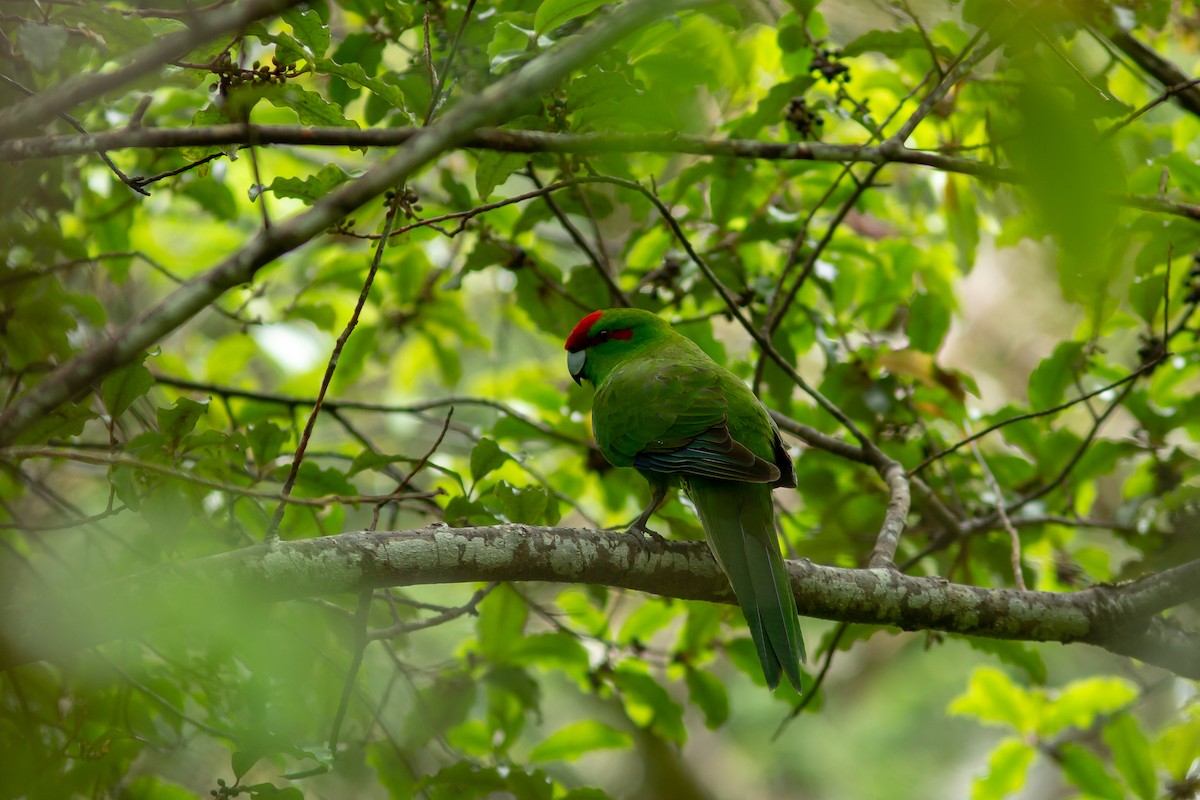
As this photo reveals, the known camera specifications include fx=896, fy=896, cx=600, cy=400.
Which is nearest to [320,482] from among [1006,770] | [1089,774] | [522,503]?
[522,503]

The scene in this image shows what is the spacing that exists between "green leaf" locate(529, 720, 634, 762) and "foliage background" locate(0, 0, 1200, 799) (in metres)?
0.02

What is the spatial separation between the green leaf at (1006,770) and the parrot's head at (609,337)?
7.06 ft

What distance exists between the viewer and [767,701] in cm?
862

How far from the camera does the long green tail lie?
2.41 m

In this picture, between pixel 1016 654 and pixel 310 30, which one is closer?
pixel 310 30

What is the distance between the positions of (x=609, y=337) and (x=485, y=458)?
102 centimetres

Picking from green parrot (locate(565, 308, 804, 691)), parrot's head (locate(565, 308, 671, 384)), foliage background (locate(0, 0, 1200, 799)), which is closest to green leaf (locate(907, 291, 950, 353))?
foliage background (locate(0, 0, 1200, 799))

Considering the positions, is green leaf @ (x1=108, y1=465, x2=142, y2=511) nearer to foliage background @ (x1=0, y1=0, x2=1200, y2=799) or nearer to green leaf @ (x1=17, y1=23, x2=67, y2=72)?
foliage background @ (x1=0, y1=0, x2=1200, y2=799)

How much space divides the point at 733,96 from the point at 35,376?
2.88 m

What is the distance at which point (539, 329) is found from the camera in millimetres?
3830

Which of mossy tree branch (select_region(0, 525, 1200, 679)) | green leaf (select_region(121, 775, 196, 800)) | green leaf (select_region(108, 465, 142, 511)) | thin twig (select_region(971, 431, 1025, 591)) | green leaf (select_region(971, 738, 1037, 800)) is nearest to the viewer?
mossy tree branch (select_region(0, 525, 1200, 679))

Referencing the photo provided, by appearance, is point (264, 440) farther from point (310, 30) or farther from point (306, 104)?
point (310, 30)

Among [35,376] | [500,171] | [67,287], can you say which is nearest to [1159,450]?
[500,171]

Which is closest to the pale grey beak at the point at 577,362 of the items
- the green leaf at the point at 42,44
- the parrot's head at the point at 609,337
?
the parrot's head at the point at 609,337
